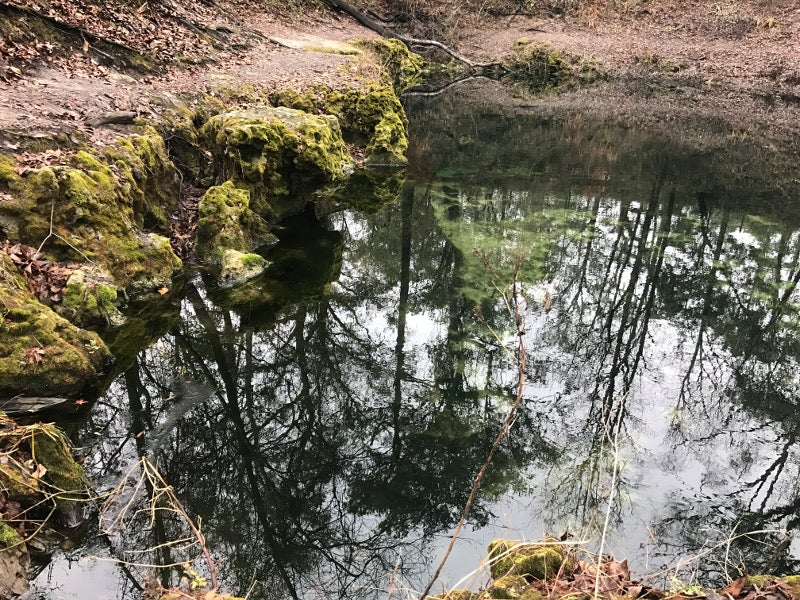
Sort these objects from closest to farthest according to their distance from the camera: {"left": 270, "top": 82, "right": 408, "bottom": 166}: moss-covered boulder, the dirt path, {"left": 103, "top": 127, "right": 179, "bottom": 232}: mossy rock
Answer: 1. {"left": 103, "top": 127, "right": 179, "bottom": 232}: mossy rock
2. the dirt path
3. {"left": 270, "top": 82, "right": 408, "bottom": 166}: moss-covered boulder

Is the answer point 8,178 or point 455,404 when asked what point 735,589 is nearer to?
point 455,404

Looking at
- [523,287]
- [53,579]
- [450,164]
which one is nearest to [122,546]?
[53,579]

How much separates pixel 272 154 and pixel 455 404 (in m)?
5.95

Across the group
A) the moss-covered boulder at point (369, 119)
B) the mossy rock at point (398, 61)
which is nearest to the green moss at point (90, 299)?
the moss-covered boulder at point (369, 119)

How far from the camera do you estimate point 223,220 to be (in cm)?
830

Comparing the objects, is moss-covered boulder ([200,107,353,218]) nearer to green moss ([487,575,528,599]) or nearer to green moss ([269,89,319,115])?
green moss ([269,89,319,115])

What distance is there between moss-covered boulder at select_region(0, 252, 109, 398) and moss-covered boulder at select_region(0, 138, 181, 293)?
885 millimetres

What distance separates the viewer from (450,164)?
47.5 ft

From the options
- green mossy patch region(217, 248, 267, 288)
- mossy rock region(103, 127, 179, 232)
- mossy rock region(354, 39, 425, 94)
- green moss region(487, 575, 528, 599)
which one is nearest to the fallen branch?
mossy rock region(354, 39, 425, 94)

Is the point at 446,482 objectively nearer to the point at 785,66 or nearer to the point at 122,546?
the point at 122,546

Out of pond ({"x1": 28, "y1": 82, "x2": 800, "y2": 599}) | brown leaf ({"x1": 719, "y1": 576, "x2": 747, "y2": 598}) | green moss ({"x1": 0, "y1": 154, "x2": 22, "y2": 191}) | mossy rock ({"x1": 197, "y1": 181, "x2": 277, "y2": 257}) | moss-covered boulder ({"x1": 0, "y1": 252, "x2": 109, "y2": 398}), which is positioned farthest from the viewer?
mossy rock ({"x1": 197, "y1": 181, "x2": 277, "y2": 257})

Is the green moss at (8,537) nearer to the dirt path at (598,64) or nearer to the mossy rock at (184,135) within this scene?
the dirt path at (598,64)

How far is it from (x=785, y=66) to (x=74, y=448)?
2866cm

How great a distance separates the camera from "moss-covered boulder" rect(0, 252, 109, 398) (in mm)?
4746
